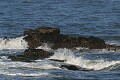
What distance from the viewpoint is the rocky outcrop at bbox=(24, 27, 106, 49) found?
46562mm

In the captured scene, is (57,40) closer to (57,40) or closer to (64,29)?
(57,40)

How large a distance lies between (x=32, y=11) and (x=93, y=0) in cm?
1113

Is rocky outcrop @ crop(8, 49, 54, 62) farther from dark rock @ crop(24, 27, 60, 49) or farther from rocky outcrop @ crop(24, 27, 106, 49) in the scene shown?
dark rock @ crop(24, 27, 60, 49)

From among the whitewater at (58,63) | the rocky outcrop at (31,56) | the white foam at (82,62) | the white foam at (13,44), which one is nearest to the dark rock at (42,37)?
the whitewater at (58,63)

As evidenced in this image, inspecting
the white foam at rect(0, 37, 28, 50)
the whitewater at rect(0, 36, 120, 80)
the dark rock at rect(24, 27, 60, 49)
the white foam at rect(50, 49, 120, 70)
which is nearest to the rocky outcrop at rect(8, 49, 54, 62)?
the whitewater at rect(0, 36, 120, 80)

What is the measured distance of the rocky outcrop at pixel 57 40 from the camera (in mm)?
46562

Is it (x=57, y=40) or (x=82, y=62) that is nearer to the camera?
(x=82, y=62)

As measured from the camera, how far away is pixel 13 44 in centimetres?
4934

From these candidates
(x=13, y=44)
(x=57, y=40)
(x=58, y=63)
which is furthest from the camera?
(x=13, y=44)

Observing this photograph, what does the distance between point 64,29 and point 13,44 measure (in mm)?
9578

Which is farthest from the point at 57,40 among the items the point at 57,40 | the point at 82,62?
the point at 82,62

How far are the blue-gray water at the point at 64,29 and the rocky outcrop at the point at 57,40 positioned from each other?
2.89ft

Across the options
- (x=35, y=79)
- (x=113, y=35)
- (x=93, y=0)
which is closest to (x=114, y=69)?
(x=35, y=79)

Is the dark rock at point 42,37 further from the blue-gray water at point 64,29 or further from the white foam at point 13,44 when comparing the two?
the blue-gray water at point 64,29
